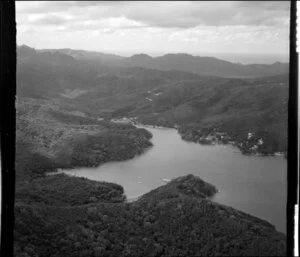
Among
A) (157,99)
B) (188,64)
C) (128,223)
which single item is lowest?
(128,223)

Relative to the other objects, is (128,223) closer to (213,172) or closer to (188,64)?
(213,172)

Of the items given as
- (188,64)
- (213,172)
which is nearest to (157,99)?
(213,172)

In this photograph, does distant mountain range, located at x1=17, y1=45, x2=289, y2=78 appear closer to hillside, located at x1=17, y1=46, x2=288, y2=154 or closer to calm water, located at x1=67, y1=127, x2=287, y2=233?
hillside, located at x1=17, y1=46, x2=288, y2=154

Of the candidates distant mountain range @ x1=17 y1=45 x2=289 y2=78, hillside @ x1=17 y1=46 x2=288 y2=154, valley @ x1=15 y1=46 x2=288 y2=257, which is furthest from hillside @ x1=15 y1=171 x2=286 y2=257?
distant mountain range @ x1=17 y1=45 x2=289 y2=78

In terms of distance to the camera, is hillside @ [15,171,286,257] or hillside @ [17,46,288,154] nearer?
hillside @ [15,171,286,257]

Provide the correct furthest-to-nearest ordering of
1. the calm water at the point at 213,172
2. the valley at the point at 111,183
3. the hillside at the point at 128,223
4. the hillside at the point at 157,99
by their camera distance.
→ the hillside at the point at 157,99 < the calm water at the point at 213,172 < the valley at the point at 111,183 < the hillside at the point at 128,223

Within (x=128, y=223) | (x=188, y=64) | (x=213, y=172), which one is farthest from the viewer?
(x=188, y=64)

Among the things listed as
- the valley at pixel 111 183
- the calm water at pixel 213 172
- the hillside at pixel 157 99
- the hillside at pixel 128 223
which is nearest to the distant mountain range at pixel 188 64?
the hillside at pixel 157 99

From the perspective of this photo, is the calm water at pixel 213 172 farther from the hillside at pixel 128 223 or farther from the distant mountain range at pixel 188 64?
the distant mountain range at pixel 188 64

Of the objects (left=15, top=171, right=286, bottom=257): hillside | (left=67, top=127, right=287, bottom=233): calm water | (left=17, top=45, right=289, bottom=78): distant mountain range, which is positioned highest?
(left=17, top=45, right=289, bottom=78): distant mountain range
